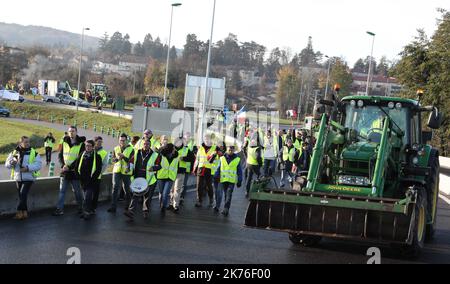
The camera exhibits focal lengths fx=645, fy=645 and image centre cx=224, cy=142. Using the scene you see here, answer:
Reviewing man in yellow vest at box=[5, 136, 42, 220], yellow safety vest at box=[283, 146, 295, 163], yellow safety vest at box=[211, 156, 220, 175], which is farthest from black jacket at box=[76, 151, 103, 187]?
yellow safety vest at box=[283, 146, 295, 163]

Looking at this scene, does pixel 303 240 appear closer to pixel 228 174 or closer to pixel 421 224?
pixel 421 224

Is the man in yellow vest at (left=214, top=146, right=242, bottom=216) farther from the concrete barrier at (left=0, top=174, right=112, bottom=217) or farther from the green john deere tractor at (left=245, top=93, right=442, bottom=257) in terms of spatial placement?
the concrete barrier at (left=0, top=174, right=112, bottom=217)


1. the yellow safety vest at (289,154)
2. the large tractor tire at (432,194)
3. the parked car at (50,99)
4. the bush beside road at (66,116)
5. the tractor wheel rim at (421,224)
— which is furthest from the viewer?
the parked car at (50,99)

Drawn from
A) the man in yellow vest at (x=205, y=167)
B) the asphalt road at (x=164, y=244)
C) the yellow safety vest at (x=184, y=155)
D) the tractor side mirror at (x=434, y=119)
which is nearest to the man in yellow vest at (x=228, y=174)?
the man in yellow vest at (x=205, y=167)

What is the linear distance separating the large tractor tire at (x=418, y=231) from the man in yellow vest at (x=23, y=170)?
→ 712cm

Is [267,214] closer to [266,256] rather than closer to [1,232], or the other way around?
[266,256]

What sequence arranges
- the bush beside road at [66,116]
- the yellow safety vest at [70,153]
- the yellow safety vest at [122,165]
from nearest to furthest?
the yellow safety vest at [70,153] → the yellow safety vest at [122,165] → the bush beside road at [66,116]

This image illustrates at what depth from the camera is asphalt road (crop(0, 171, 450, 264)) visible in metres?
9.57

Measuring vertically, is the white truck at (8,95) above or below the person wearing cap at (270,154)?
below

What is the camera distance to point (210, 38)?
3228 cm

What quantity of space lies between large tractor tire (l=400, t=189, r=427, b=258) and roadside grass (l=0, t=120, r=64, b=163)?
98.5 ft

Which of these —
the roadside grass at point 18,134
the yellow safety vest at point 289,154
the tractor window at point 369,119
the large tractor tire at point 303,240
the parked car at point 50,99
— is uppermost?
the tractor window at point 369,119

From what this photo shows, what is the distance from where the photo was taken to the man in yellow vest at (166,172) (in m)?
14.6

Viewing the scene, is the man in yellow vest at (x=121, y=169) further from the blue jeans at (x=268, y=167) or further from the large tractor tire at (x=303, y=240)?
the blue jeans at (x=268, y=167)
